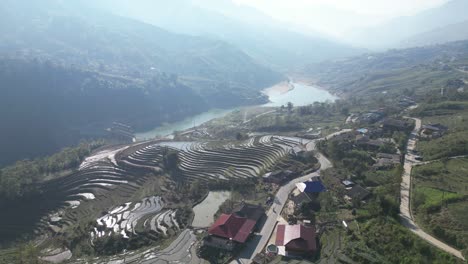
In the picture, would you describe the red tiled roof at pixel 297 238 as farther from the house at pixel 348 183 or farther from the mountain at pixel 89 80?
the mountain at pixel 89 80

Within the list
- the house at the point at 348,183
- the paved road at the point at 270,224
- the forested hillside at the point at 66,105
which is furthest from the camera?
the forested hillside at the point at 66,105

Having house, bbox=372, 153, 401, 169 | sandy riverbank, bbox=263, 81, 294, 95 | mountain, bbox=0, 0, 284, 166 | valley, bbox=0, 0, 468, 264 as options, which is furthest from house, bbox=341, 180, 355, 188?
sandy riverbank, bbox=263, 81, 294, 95

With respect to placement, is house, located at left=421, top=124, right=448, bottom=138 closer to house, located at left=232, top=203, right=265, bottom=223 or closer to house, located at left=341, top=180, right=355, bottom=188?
house, located at left=341, top=180, right=355, bottom=188

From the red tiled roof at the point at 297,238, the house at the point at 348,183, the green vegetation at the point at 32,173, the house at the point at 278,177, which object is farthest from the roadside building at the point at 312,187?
the green vegetation at the point at 32,173

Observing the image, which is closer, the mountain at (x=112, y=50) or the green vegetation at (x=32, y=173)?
the green vegetation at (x=32, y=173)

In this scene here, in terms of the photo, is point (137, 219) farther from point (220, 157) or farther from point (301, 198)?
point (301, 198)

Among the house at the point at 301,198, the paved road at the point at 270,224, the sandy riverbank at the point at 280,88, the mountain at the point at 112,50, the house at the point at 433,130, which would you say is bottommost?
the paved road at the point at 270,224

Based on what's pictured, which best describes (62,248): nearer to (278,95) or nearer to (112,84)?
(112,84)

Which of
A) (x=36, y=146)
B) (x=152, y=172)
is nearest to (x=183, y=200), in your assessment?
(x=152, y=172)
